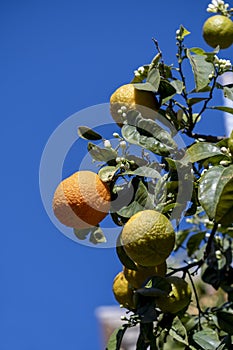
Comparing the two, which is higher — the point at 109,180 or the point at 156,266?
the point at 109,180

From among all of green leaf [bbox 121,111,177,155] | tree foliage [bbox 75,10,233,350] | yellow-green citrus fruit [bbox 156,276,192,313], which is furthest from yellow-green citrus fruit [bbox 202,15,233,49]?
yellow-green citrus fruit [bbox 156,276,192,313]

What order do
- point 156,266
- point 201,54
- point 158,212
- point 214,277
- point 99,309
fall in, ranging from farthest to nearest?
point 99,309
point 214,277
point 201,54
point 156,266
point 158,212

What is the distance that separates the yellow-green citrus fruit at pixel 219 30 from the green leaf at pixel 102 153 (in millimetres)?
499

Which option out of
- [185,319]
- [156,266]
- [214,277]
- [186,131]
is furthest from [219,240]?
[156,266]

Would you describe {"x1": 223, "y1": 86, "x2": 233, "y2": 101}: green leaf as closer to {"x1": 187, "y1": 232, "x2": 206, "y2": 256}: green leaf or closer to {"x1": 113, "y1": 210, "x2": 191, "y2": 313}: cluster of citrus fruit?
{"x1": 113, "y1": 210, "x2": 191, "y2": 313}: cluster of citrus fruit

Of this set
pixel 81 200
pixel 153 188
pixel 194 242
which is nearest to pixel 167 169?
pixel 153 188

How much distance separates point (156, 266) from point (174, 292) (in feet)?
0.23

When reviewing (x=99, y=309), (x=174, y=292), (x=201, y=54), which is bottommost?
(x=99, y=309)

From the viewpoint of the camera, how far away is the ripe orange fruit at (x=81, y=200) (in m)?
1.31

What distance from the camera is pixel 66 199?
1.31 metres

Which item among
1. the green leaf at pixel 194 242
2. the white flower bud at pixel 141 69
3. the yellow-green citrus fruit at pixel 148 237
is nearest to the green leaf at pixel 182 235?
the green leaf at pixel 194 242

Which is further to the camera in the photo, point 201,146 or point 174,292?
point 174,292

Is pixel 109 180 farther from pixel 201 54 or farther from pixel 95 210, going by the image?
pixel 201 54

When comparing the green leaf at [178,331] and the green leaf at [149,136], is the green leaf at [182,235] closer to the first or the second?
the green leaf at [178,331]
